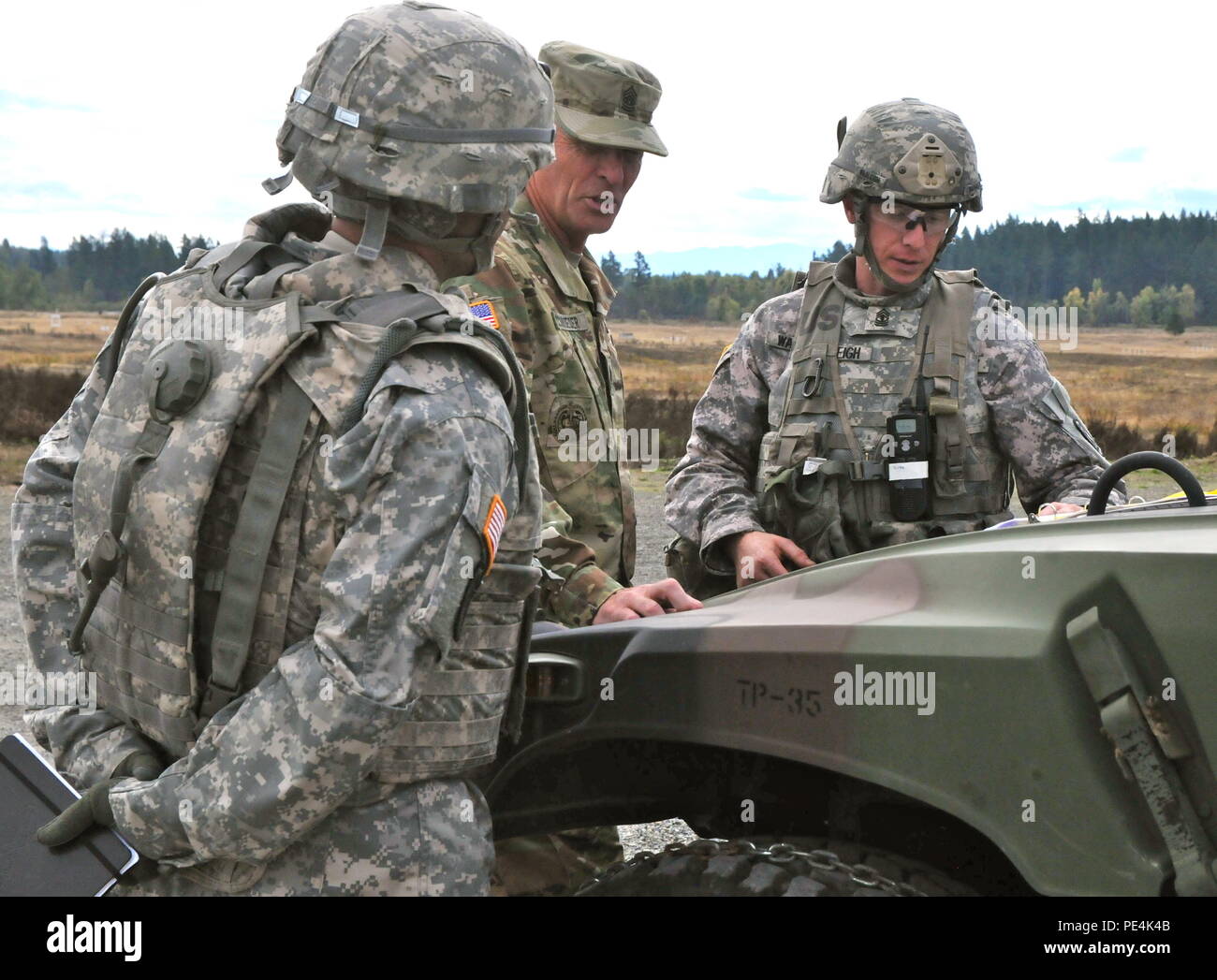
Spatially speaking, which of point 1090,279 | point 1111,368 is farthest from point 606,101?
point 1090,279

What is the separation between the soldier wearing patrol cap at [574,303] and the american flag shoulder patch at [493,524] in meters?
1.49

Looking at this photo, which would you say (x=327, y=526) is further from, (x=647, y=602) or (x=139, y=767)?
(x=647, y=602)

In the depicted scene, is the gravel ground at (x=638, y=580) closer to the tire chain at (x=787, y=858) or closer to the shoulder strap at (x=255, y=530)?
the tire chain at (x=787, y=858)

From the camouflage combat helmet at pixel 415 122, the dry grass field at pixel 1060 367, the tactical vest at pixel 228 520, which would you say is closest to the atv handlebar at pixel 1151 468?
the tactical vest at pixel 228 520

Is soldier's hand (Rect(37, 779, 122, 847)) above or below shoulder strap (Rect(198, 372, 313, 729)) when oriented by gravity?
below

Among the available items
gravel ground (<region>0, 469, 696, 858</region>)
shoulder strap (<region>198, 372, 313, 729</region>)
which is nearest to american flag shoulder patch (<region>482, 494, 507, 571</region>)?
shoulder strap (<region>198, 372, 313, 729</region>)

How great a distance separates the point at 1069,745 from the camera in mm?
1943

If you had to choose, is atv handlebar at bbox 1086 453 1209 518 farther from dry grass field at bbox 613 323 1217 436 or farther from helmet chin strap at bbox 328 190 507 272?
dry grass field at bbox 613 323 1217 436

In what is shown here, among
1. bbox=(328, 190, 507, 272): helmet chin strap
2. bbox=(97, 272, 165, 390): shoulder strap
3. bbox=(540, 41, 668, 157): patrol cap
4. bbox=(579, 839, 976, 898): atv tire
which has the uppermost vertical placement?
bbox=(540, 41, 668, 157): patrol cap

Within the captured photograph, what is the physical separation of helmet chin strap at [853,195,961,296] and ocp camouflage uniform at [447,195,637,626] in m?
0.78

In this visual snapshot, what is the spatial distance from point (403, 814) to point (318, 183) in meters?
1.08

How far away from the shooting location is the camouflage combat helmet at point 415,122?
2.23 meters

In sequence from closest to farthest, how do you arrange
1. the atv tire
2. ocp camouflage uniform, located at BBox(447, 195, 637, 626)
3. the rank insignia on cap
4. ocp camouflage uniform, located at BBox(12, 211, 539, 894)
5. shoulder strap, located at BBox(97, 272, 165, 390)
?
ocp camouflage uniform, located at BBox(12, 211, 539, 894) → the atv tire → shoulder strap, located at BBox(97, 272, 165, 390) → the rank insignia on cap → ocp camouflage uniform, located at BBox(447, 195, 637, 626)

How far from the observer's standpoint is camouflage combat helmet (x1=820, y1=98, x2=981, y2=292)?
3.90m
